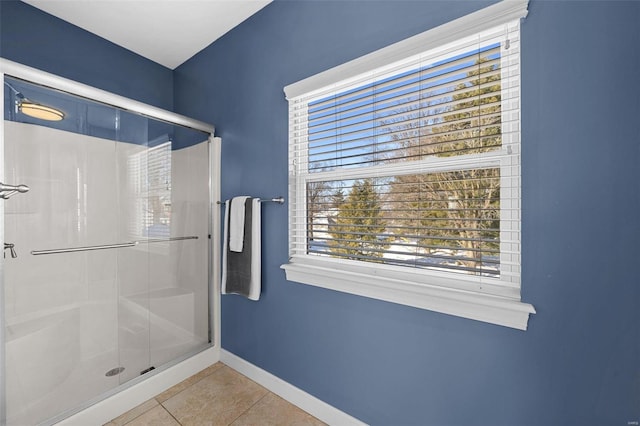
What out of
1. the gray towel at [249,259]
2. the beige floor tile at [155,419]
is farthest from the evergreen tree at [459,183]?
the beige floor tile at [155,419]

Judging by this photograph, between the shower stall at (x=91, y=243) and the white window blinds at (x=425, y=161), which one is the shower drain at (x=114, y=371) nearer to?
the shower stall at (x=91, y=243)

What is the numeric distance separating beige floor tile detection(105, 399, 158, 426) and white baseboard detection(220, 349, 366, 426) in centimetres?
51

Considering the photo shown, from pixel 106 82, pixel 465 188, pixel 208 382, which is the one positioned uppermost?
pixel 106 82

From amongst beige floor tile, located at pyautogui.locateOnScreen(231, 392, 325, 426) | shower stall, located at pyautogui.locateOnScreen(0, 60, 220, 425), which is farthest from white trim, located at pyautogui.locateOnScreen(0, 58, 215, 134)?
beige floor tile, located at pyautogui.locateOnScreen(231, 392, 325, 426)

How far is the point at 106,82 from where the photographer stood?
2.12m

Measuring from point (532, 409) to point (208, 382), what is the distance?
1795 millimetres

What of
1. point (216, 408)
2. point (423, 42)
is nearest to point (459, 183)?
point (423, 42)

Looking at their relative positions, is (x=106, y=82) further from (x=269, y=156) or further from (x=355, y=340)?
(x=355, y=340)

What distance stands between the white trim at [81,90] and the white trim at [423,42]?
885 mm

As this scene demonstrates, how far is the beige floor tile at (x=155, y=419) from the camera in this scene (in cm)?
147

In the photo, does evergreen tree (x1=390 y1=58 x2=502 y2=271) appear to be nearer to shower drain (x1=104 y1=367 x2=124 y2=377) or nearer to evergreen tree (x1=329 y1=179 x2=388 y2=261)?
evergreen tree (x1=329 y1=179 x2=388 y2=261)

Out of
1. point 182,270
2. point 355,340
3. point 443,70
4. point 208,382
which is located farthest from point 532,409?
point 182,270

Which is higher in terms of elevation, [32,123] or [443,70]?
[443,70]

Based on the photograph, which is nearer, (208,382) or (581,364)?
(581,364)
